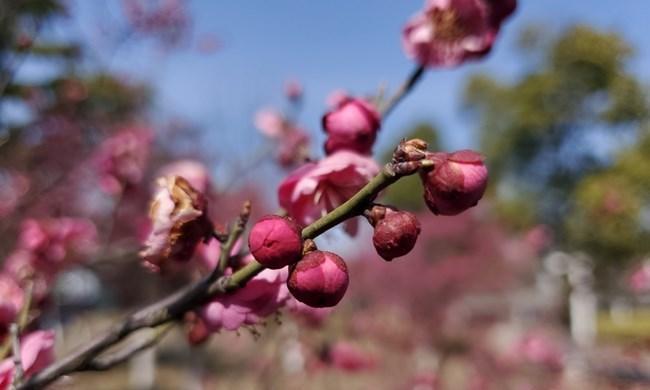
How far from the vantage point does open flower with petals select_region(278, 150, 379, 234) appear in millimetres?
751

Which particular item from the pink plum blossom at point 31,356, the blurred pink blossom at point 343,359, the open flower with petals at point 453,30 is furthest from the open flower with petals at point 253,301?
the blurred pink blossom at point 343,359

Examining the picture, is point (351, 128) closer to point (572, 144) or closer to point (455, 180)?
point (455, 180)

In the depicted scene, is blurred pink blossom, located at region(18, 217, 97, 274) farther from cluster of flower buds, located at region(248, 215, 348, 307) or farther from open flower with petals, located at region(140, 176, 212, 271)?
cluster of flower buds, located at region(248, 215, 348, 307)

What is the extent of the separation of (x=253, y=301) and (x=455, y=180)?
29 cm

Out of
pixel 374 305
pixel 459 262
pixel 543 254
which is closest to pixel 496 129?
pixel 543 254

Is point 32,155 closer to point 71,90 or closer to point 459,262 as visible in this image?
point 71,90

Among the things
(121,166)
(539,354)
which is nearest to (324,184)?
(121,166)

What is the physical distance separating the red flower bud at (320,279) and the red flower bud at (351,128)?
270 millimetres

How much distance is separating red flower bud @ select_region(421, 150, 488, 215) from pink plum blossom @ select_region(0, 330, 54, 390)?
1.72 ft

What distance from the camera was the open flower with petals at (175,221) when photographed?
0.77 metres

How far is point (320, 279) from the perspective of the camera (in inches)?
22.7

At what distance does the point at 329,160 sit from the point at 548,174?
15.9m

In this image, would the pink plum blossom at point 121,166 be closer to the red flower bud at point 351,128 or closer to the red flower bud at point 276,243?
the red flower bud at point 351,128

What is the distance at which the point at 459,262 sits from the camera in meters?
13.3
